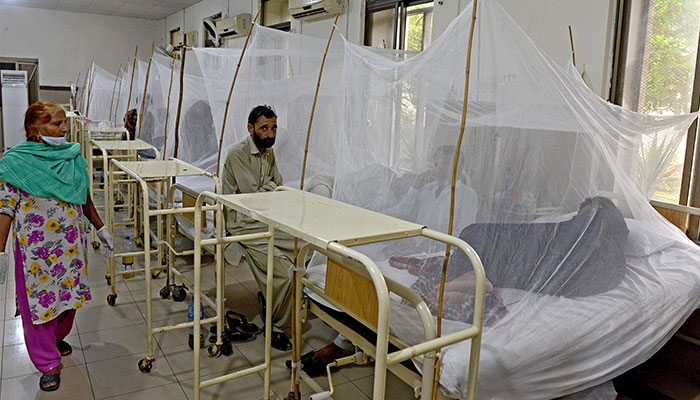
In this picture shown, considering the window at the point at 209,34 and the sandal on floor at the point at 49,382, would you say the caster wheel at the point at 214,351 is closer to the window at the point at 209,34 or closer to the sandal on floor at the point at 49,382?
the sandal on floor at the point at 49,382

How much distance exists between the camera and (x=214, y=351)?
2.65m

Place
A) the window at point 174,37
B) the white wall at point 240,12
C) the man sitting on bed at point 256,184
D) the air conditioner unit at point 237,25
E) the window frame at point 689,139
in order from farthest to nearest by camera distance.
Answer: the window at point 174,37 → the air conditioner unit at point 237,25 → the white wall at point 240,12 → the window frame at point 689,139 → the man sitting on bed at point 256,184

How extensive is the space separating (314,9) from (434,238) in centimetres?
502

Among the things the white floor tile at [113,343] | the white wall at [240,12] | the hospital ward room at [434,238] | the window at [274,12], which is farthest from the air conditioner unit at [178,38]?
the white floor tile at [113,343]

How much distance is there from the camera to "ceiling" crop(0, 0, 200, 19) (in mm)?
9748

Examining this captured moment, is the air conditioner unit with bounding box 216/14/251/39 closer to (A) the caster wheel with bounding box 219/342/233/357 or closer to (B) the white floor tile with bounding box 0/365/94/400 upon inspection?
(A) the caster wheel with bounding box 219/342/233/357

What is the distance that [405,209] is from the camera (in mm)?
2562

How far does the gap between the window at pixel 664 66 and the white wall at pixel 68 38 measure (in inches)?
412

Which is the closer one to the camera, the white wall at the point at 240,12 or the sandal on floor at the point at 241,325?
the sandal on floor at the point at 241,325

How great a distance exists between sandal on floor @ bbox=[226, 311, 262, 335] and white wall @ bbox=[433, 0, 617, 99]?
267 centimetres

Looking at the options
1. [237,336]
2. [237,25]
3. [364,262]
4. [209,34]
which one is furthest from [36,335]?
[209,34]

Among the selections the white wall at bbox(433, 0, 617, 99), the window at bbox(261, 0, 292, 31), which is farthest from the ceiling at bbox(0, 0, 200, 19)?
the white wall at bbox(433, 0, 617, 99)

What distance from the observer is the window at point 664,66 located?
3127 millimetres

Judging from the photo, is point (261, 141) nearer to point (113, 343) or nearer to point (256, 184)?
point (256, 184)
